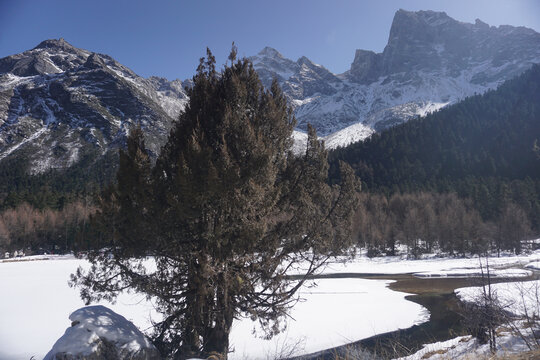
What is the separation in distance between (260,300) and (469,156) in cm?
11993

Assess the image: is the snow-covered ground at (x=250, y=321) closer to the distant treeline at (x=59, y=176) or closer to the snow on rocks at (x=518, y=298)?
the snow on rocks at (x=518, y=298)

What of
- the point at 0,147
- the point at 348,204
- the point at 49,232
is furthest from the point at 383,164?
the point at 0,147

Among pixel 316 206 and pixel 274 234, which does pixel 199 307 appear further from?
pixel 316 206

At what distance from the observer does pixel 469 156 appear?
10494 centimetres

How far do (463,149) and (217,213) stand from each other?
129 m

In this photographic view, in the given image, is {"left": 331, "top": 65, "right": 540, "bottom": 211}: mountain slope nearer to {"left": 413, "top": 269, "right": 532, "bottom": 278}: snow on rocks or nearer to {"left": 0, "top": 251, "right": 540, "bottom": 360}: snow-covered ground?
{"left": 413, "top": 269, "right": 532, "bottom": 278}: snow on rocks

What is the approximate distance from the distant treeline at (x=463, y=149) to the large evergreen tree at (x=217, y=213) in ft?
266

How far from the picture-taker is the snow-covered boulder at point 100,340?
19.7 ft

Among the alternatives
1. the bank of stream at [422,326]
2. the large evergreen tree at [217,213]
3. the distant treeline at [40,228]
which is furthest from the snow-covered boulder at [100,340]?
the distant treeline at [40,228]

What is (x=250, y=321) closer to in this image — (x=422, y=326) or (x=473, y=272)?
(x=422, y=326)

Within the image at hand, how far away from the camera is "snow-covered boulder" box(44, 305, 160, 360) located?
6.01m

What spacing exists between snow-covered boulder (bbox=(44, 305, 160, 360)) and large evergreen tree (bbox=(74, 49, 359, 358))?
0.74 m

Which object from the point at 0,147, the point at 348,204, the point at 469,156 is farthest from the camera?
the point at 0,147

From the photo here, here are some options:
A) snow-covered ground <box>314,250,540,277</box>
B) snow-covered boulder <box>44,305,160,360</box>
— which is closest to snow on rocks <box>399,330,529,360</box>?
snow-covered boulder <box>44,305,160,360</box>
